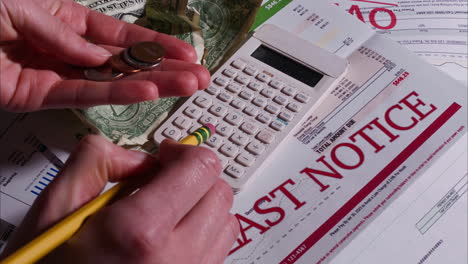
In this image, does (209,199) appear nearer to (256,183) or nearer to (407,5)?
(256,183)

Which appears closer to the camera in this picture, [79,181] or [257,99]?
[79,181]

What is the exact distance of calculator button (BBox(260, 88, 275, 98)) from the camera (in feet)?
2.10

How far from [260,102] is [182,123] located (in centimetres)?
10

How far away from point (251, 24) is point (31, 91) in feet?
1.02

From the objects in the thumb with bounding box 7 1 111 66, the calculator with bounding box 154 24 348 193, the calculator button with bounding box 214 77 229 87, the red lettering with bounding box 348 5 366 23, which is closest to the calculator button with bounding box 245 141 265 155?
the calculator with bounding box 154 24 348 193

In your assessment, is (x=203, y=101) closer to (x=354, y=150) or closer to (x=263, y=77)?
(x=263, y=77)

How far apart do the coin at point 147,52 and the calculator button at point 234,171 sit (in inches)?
6.0

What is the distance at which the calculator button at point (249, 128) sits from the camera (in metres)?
0.60

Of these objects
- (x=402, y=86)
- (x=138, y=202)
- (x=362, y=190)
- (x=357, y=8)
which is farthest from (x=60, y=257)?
(x=357, y=8)

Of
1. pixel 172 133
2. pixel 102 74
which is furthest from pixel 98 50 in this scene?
pixel 172 133

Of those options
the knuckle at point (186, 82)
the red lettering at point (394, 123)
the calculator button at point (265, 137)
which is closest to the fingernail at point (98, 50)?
the knuckle at point (186, 82)

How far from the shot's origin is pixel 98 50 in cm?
59

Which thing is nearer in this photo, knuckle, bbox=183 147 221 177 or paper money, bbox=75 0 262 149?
knuckle, bbox=183 147 221 177

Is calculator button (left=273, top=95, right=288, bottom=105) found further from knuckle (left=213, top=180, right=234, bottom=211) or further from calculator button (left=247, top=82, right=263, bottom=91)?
knuckle (left=213, top=180, right=234, bottom=211)
